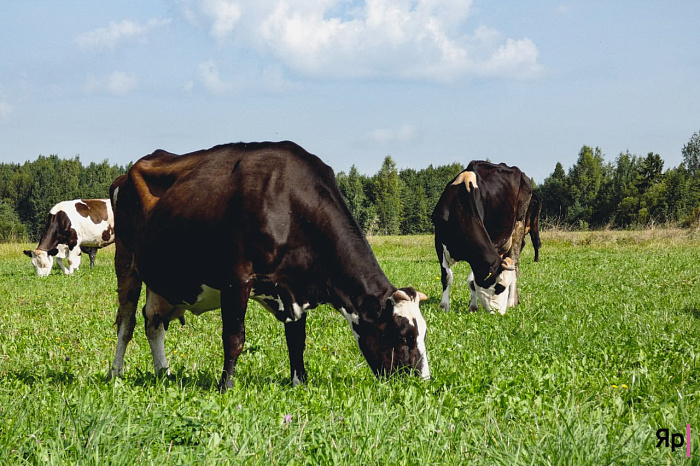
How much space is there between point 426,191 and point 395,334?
105 metres

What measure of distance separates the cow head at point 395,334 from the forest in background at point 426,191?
59297mm

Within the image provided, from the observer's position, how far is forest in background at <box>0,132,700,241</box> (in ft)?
214

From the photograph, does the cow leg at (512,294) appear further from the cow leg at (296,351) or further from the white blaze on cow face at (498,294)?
the cow leg at (296,351)

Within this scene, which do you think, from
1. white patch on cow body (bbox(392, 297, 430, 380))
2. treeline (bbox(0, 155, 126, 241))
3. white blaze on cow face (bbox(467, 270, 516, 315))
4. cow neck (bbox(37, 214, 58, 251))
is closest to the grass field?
white patch on cow body (bbox(392, 297, 430, 380))

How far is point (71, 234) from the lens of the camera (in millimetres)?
21047

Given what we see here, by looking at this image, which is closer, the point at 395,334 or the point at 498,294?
the point at 395,334

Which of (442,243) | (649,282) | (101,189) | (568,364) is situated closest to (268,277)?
(568,364)

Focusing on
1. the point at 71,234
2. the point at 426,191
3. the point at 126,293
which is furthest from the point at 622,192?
the point at 126,293

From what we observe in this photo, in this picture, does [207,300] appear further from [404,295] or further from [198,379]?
[404,295]

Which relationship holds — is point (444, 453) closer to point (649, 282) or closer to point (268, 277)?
point (268, 277)

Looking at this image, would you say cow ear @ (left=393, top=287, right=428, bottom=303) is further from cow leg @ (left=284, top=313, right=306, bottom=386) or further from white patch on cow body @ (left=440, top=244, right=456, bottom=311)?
white patch on cow body @ (left=440, top=244, right=456, bottom=311)

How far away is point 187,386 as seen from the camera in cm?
518

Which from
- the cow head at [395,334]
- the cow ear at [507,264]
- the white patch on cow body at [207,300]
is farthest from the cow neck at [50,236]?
the cow head at [395,334]

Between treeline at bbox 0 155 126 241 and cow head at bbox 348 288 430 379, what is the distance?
82.2 m
